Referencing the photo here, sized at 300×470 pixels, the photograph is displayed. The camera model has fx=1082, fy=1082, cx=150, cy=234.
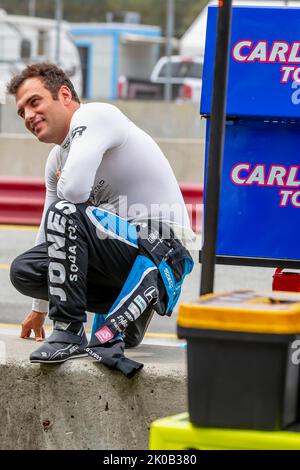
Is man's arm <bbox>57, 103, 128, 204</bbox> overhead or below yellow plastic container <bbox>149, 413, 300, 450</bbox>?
overhead

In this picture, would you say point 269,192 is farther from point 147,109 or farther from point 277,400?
point 147,109

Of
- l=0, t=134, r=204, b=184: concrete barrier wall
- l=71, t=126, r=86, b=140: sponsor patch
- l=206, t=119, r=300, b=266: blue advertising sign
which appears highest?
l=71, t=126, r=86, b=140: sponsor patch

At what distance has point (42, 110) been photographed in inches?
181

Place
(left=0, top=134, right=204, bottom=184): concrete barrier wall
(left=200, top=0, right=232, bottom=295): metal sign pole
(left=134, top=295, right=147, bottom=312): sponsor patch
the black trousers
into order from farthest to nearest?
(left=0, top=134, right=204, bottom=184): concrete barrier wall < (left=134, top=295, right=147, bottom=312): sponsor patch < the black trousers < (left=200, top=0, right=232, bottom=295): metal sign pole

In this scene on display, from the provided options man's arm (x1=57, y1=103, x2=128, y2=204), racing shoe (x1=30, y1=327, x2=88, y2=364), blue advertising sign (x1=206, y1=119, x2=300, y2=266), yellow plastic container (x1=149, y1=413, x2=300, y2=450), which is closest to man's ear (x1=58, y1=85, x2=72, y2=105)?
man's arm (x1=57, y1=103, x2=128, y2=204)

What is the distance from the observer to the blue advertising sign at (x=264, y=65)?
14.8 ft

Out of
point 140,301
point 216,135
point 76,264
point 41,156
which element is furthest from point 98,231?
point 41,156

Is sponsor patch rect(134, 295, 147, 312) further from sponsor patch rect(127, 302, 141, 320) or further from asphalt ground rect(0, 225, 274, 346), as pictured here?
asphalt ground rect(0, 225, 274, 346)

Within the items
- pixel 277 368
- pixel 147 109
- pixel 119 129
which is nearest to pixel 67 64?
pixel 147 109

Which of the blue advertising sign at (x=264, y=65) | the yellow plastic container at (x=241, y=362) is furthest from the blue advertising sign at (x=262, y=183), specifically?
the yellow plastic container at (x=241, y=362)

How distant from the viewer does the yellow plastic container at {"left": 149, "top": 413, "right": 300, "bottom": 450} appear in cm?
341

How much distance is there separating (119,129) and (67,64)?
60.9ft

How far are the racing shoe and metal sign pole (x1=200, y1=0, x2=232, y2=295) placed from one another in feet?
2.72

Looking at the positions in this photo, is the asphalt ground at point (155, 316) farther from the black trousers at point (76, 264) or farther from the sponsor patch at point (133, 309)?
the sponsor patch at point (133, 309)
